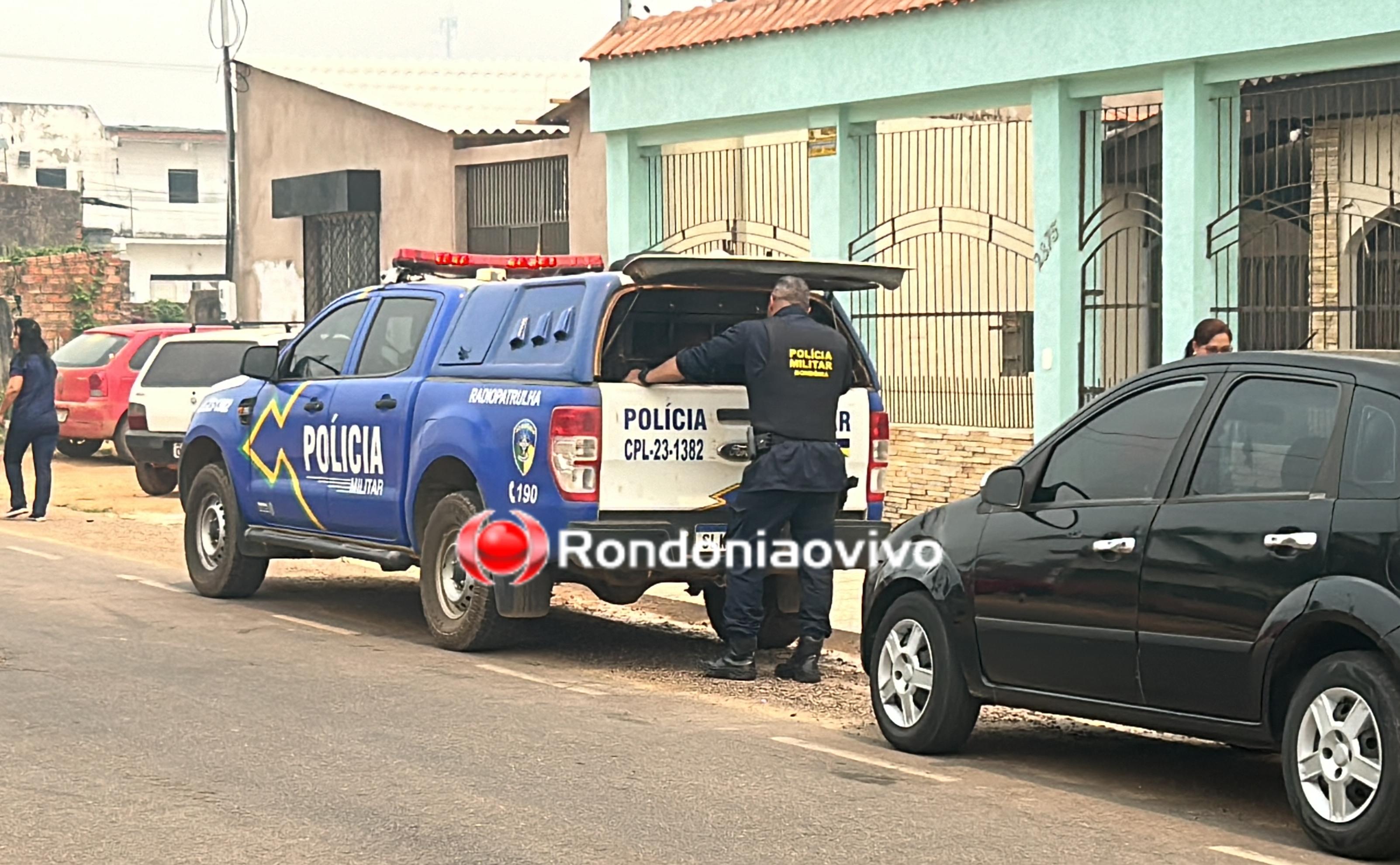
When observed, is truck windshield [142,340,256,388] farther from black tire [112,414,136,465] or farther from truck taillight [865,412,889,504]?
truck taillight [865,412,889,504]

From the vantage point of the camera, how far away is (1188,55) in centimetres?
1455

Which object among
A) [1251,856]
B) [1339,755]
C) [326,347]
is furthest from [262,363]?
[1339,755]

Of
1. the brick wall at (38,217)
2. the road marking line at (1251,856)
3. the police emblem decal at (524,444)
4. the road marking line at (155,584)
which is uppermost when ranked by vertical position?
the brick wall at (38,217)

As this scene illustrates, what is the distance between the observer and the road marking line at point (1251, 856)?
6578 mm

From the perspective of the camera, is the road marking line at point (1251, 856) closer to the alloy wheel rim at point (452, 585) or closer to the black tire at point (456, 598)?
the black tire at point (456, 598)

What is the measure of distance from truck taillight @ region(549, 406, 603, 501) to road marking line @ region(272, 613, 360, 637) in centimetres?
226

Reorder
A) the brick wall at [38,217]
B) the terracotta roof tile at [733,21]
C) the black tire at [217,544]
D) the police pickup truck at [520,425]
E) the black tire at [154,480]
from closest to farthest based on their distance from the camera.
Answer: the police pickup truck at [520,425]
the black tire at [217,544]
the terracotta roof tile at [733,21]
the black tire at [154,480]
the brick wall at [38,217]

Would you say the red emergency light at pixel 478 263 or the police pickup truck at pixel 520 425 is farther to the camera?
the red emergency light at pixel 478 263

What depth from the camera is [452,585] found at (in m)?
11.2

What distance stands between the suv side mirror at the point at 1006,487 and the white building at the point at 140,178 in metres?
64.8

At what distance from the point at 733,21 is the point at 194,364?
22.3ft

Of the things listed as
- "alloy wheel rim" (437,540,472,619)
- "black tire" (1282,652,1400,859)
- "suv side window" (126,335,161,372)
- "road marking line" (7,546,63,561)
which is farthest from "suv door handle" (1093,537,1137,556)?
"suv side window" (126,335,161,372)

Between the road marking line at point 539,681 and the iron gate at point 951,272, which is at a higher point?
the iron gate at point 951,272

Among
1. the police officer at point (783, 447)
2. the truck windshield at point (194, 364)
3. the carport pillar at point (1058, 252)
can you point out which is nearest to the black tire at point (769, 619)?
the police officer at point (783, 447)
